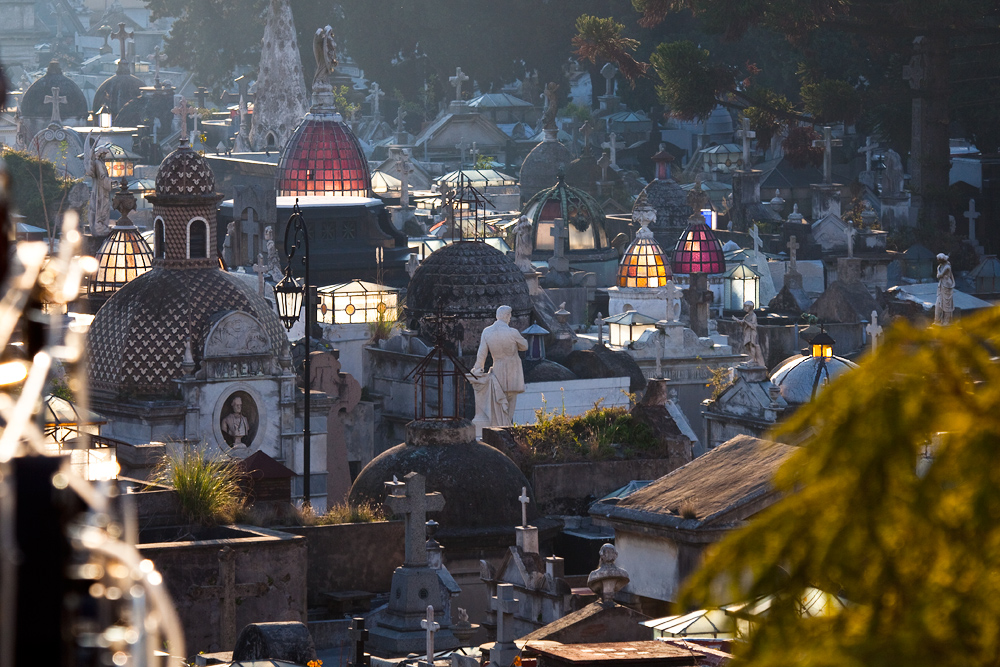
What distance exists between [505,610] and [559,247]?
39.7 metres

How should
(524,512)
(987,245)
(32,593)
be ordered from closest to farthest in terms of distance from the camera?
1. (32,593)
2. (524,512)
3. (987,245)

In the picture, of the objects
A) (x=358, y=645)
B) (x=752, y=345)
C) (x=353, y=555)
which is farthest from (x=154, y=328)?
(x=358, y=645)

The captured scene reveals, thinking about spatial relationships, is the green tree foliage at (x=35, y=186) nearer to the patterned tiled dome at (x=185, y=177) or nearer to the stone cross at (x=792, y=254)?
the stone cross at (x=792, y=254)

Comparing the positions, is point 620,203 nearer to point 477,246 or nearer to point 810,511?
point 477,246

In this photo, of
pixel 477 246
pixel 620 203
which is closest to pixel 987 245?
pixel 620 203

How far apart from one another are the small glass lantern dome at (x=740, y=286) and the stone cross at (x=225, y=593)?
3390 centimetres

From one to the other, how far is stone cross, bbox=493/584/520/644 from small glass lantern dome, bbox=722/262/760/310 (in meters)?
34.8

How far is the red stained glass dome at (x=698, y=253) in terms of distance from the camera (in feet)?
173

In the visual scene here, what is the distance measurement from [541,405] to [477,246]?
4.67m

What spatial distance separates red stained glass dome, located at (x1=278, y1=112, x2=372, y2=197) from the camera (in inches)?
2195

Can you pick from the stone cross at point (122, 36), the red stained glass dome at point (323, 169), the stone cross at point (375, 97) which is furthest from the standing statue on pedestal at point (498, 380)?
the stone cross at point (122, 36)

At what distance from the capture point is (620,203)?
77.9 metres

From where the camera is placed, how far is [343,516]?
912 inches

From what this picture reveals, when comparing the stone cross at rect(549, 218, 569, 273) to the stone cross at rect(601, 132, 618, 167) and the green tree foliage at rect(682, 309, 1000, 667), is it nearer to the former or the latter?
the stone cross at rect(601, 132, 618, 167)
